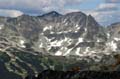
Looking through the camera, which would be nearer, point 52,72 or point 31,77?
point 52,72

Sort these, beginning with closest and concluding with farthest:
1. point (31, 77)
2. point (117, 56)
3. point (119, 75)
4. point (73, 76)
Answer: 1. point (119, 75)
2. point (73, 76)
3. point (117, 56)
4. point (31, 77)

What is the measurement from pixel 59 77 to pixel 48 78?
1762 mm

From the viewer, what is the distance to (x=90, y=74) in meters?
40.2

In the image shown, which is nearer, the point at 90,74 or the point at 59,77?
the point at 90,74

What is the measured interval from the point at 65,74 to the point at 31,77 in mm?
7191

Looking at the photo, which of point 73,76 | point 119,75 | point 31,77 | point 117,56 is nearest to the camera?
point 119,75

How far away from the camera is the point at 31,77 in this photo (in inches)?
1925

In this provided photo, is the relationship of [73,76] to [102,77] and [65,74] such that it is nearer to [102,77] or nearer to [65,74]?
[65,74]

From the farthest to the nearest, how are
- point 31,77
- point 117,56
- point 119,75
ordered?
point 31,77 → point 117,56 → point 119,75

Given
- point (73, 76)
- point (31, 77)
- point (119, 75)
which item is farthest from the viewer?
point (31, 77)

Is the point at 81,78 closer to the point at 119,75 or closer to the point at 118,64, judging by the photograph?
the point at 119,75

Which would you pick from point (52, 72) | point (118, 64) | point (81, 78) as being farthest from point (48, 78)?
point (118, 64)

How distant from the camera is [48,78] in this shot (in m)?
44.1

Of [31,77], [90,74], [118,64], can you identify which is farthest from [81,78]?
[31,77]
